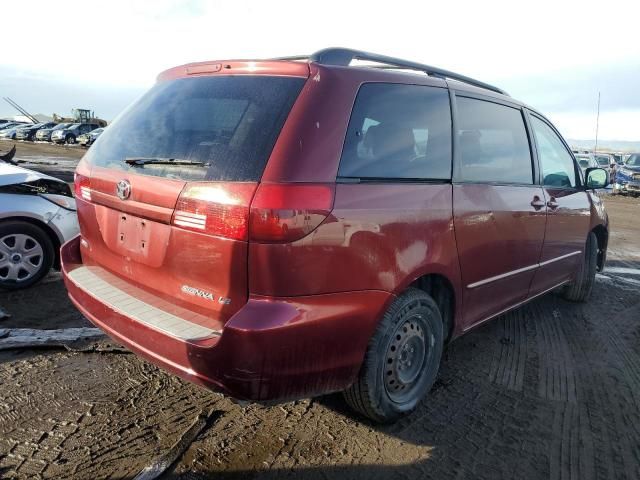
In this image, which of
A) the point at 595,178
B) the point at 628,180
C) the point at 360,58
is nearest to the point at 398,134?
the point at 360,58

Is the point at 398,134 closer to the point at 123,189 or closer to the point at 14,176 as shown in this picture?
the point at 123,189

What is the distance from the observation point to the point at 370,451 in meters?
2.60

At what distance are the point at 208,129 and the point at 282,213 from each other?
670 mm

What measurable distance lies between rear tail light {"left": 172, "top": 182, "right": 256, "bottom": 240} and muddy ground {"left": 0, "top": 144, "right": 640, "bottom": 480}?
117cm

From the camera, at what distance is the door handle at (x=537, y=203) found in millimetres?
3742

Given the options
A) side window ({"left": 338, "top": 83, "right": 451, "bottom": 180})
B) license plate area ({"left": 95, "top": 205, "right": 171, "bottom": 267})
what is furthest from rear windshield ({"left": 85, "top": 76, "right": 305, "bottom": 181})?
side window ({"left": 338, "top": 83, "right": 451, "bottom": 180})

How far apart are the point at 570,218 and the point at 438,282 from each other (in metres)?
2.08

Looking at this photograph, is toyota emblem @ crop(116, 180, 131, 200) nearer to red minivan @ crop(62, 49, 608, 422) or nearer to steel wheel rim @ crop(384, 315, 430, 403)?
red minivan @ crop(62, 49, 608, 422)

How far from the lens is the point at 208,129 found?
2404 millimetres

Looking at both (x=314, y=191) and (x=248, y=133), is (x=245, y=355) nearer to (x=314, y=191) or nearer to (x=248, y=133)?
(x=314, y=191)

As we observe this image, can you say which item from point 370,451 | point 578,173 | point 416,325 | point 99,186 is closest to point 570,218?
point 578,173

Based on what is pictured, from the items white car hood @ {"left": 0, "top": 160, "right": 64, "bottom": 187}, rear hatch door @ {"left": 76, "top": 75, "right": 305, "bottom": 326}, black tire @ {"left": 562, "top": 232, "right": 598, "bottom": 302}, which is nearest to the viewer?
rear hatch door @ {"left": 76, "top": 75, "right": 305, "bottom": 326}

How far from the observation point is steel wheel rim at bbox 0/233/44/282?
4.52 metres

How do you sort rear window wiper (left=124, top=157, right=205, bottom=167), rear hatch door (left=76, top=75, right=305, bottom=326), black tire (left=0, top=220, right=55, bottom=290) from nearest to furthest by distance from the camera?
rear hatch door (left=76, top=75, right=305, bottom=326) → rear window wiper (left=124, top=157, right=205, bottom=167) → black tire (left=0, top=220, right=55, bottom=290)
